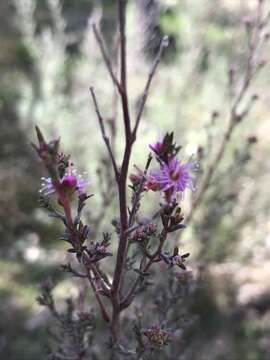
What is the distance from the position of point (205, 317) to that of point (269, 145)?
2088mm

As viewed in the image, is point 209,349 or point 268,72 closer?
point 209,349

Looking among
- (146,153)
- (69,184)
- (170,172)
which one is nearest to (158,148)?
(170,172)

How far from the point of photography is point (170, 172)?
2.75 ft

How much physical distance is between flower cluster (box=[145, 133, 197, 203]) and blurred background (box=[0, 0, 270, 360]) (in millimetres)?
586

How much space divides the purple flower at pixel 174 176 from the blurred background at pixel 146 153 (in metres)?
0.60

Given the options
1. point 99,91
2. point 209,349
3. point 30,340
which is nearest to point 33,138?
point 99,91

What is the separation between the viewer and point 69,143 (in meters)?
4.18

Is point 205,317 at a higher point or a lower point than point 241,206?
lower

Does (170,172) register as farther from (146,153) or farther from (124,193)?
(146,153)

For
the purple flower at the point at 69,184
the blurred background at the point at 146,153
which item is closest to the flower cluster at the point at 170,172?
the purple flower at the point at 69,184

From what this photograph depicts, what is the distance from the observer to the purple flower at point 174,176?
2.74 feet

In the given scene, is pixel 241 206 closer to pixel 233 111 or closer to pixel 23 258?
pixel 23 258

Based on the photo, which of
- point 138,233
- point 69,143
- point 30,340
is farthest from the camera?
point 69,143

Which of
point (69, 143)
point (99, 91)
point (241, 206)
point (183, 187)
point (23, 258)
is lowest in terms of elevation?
point (183, 187)
